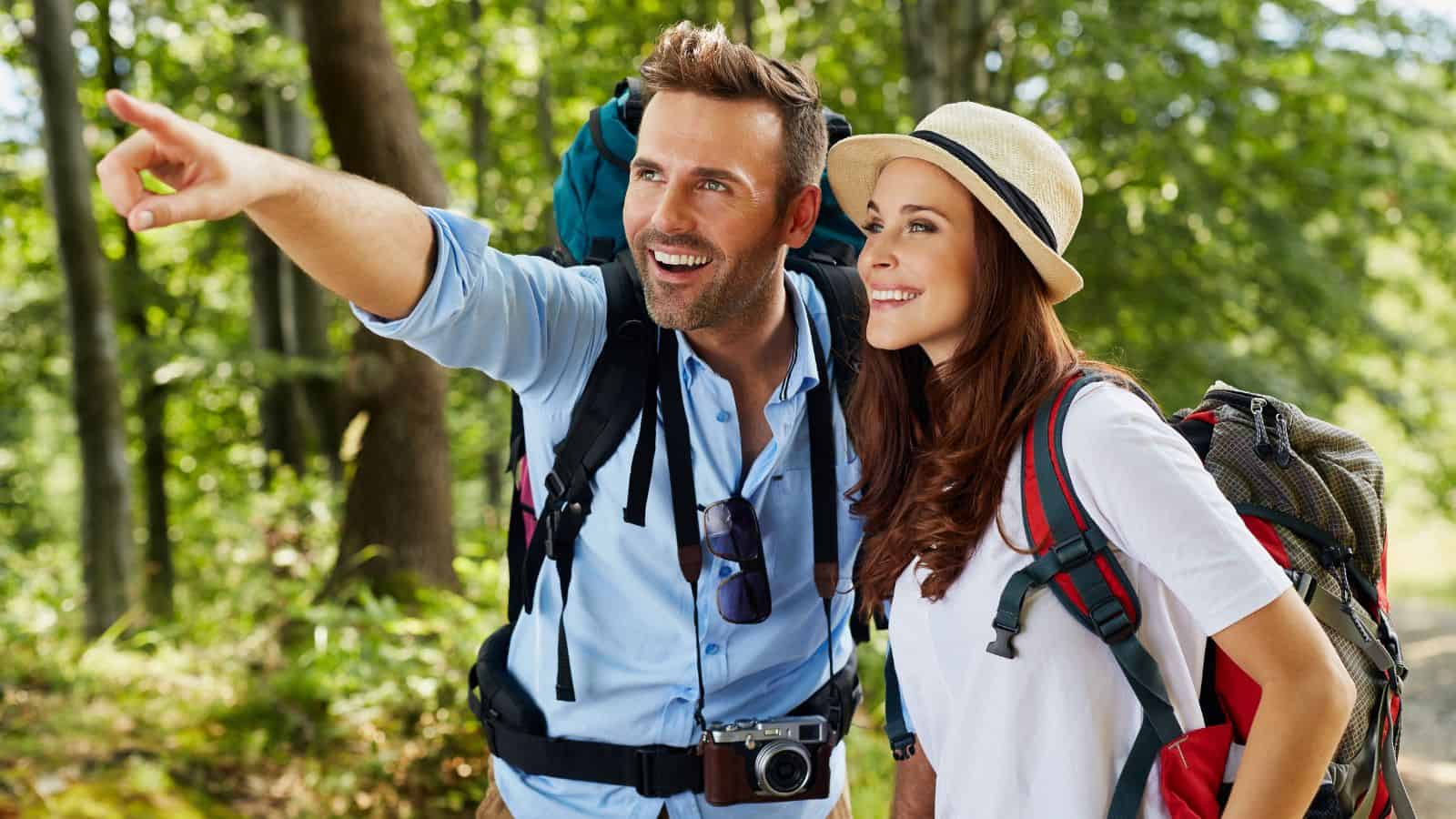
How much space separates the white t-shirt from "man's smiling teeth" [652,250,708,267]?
2.57 feet

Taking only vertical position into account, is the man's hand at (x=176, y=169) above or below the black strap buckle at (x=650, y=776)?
above

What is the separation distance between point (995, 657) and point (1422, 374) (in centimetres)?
998

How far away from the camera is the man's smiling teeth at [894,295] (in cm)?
203

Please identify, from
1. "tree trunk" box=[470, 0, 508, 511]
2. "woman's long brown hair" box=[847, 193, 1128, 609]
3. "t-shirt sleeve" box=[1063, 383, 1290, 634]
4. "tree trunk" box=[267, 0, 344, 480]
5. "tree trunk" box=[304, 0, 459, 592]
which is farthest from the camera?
"tree trunk" box=[470, 0, 508, 511]

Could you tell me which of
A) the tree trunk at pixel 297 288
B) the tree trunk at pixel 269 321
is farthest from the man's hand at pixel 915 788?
the tree trunk at pixel 269 321

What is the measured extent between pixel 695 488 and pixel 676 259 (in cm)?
44

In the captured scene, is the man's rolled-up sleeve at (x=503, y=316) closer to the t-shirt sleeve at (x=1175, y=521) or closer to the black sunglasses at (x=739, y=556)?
the black sunglasses at (x=739, y=556)

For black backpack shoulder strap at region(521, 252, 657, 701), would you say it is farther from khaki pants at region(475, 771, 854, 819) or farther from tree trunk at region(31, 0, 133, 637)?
tree trunk at region(31, 0, 133, 637)

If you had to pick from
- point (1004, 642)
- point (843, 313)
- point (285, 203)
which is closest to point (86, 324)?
point (843, 313)

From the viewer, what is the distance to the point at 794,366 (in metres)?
2.42

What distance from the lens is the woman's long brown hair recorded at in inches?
74.0

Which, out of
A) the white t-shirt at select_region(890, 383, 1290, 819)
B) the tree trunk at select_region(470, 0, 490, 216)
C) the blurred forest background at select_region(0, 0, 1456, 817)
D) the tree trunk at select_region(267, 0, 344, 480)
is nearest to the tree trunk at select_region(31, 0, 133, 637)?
the blurred forest background at select_region(0, 0, 1456, 817)

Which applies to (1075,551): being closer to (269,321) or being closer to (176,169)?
(176,169)

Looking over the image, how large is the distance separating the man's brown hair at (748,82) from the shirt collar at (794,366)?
28cm
